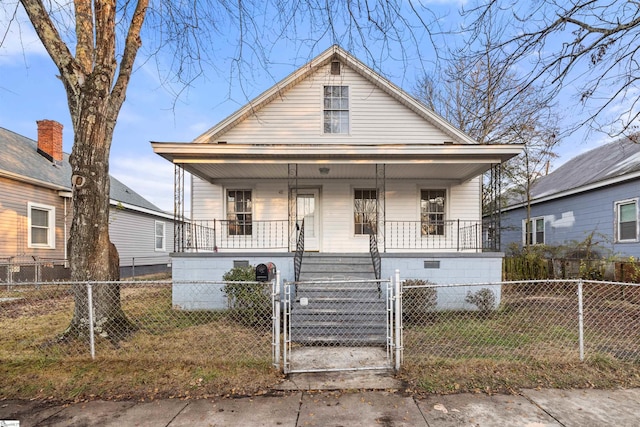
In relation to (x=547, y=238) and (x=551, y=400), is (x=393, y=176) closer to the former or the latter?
(x=551, y=400)

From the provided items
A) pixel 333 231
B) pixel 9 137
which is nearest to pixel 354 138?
pixel 333 231

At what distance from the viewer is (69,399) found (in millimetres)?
3713

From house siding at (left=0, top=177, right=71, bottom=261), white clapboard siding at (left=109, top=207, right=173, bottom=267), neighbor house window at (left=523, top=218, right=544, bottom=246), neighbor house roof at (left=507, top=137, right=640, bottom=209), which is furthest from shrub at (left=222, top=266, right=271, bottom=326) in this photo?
neighbor house window at (left=523, top=218, right=544, bottom=246)

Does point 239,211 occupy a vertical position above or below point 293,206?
below

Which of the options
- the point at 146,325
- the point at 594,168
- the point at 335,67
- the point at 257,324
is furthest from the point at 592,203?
the point at 146,325

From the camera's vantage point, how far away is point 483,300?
7.69 metres

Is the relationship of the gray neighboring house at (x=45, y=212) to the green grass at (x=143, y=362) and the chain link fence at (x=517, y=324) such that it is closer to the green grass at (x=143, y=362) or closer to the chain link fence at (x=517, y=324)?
the green grass at (x=143, y=362)

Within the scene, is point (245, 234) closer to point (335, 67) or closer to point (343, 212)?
point (343, 212)

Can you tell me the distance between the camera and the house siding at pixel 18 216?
37.6ft

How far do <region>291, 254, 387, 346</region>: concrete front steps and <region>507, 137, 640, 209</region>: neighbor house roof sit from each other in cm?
903

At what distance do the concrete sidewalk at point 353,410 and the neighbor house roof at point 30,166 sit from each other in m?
11.4

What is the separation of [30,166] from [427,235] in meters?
14.7

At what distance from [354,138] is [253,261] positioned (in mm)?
4958

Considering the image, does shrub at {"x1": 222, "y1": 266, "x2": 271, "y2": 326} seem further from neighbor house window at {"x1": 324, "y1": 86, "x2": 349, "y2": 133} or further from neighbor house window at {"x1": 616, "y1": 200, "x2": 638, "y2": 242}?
neighbor house window at {"x1": 616, "y1": 200, "x2": 638, "y2": 242}
